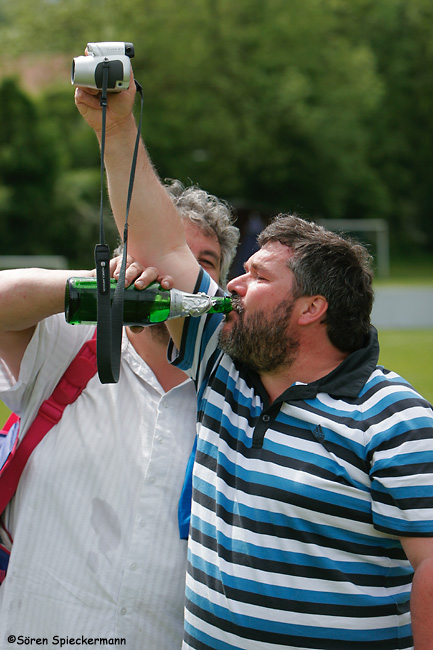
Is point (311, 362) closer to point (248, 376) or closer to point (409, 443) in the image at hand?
point (248, 376)

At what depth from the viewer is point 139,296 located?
232 centimetres

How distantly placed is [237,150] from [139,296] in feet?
132

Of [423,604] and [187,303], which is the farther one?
[187,303]

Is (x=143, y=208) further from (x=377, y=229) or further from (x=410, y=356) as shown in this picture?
(x=377, y=229)

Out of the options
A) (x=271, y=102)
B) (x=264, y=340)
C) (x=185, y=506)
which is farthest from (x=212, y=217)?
(x=271, y=102)

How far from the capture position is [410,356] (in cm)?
1471

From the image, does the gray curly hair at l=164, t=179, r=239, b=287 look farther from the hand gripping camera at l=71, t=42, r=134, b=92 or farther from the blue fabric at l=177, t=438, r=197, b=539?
the blue fabric at l=177, t=438, r=197, b=539

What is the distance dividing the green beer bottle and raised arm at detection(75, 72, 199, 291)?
0.20 ft

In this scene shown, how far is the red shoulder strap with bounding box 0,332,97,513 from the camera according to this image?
237cm

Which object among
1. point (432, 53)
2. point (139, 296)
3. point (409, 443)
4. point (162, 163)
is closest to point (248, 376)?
point (139, 296)

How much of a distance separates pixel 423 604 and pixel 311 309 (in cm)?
94

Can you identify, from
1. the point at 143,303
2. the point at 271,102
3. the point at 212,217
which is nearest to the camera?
the point at 143,303

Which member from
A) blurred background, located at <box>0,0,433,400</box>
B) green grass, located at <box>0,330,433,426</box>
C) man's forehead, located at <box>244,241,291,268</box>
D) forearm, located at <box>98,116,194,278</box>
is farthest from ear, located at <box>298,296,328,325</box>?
blurred background, located at <box>0,0,433,400</box>

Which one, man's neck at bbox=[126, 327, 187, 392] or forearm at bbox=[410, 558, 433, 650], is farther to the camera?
man's neck at bbox=[126, 327, 187, 392]
